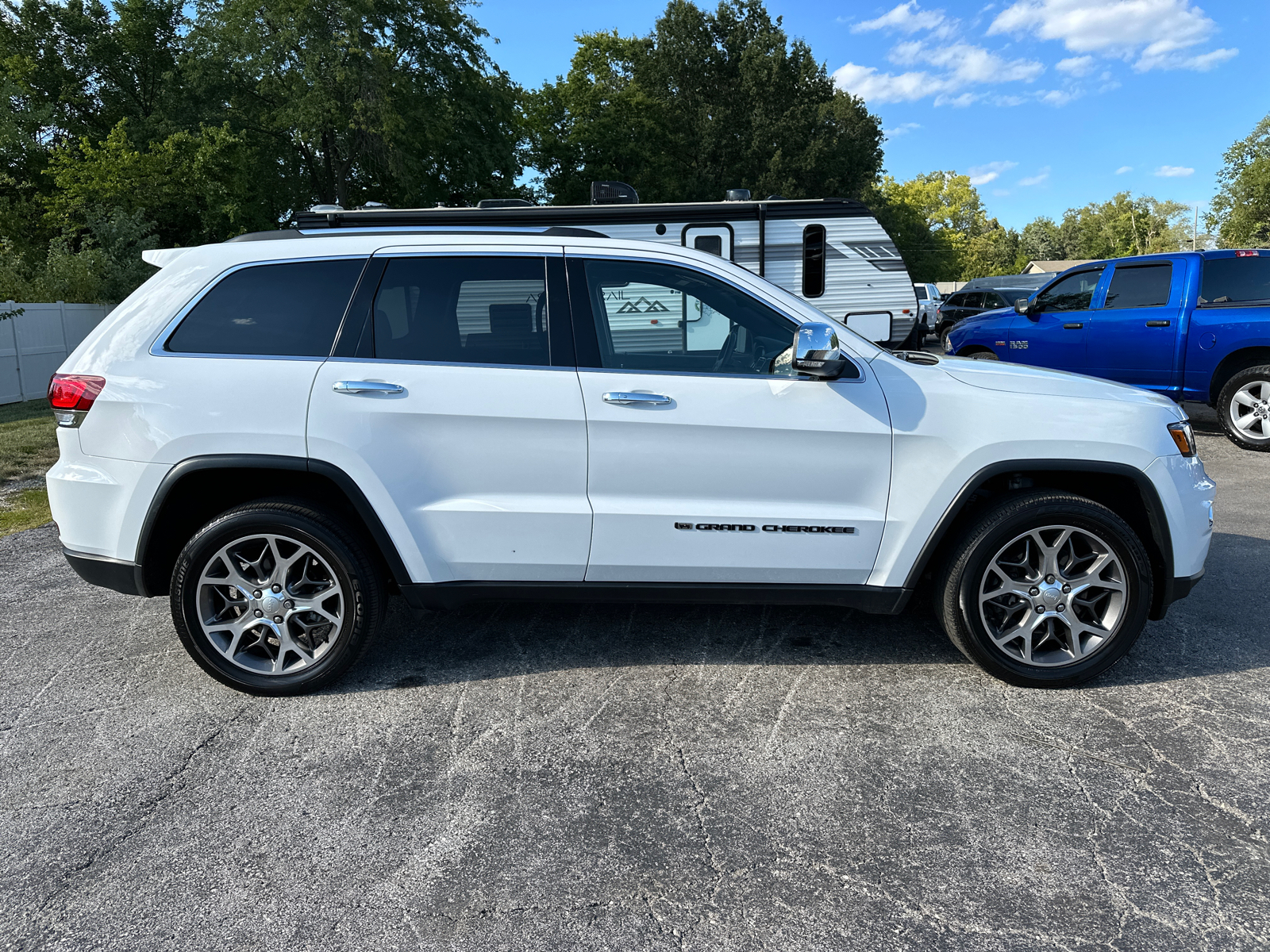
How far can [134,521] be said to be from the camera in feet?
11.7

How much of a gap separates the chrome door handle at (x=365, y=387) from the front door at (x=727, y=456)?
0.75 m

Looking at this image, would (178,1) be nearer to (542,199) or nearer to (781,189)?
(542,199)

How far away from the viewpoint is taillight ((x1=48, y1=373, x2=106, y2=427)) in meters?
3.53

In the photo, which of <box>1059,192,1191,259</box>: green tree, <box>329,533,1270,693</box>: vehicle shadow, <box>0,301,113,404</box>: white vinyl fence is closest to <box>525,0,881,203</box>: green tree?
<box>0,301,113,404</box>: white vinyl fence

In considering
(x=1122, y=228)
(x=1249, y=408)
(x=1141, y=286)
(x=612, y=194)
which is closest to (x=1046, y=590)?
(x=1249, y=408)

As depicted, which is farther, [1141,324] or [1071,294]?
[1071,294]

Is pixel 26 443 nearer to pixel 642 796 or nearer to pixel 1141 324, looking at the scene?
pixel 642 796

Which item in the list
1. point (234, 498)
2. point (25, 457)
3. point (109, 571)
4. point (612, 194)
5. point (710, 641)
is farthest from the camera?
point (612, 194)

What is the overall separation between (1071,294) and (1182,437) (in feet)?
23.5

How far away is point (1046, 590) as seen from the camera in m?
3.63

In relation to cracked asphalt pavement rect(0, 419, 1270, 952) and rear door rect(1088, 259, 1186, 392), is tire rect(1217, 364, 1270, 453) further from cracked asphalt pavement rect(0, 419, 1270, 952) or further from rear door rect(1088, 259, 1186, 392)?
cracked asphalt pavement rect(0, 419, 1270, 952)

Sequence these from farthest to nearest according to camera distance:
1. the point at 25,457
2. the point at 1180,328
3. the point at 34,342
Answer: the point at 34,342, the point at 25,457, the point at 1180,328

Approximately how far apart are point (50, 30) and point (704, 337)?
118 feet

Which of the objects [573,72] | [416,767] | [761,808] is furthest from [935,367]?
[573,72]
